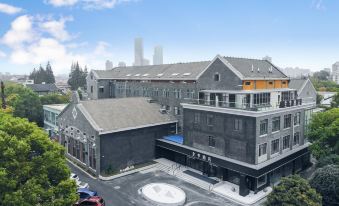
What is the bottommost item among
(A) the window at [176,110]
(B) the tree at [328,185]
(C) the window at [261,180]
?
(C) the window at [261,180]

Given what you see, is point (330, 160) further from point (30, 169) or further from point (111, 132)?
point (30, 169)

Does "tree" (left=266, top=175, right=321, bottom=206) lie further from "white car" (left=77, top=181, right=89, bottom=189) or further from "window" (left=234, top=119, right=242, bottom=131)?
"white car" (left=77, top=181, right=89, bottom=189)

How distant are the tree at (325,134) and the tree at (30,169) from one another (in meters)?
31.8

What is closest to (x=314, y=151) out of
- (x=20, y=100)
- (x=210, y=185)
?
(x=210, y=185)

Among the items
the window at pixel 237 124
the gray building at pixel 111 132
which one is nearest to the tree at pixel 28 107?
the gray building at pixel 111 132

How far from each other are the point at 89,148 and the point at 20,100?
1408 inches

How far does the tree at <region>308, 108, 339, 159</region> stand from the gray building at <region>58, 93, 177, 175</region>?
21.9 m

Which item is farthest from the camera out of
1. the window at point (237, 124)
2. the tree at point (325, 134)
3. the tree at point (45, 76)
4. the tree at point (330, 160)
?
the tree at point (45, 76)

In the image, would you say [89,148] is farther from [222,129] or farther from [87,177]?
[222,129]

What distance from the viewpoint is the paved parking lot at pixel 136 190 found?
3080 cm

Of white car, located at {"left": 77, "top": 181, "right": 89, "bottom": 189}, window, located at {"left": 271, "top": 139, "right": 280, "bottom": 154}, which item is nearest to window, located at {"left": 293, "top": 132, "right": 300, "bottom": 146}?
window, located at {"left": 271, "top": 139, "right": 280, "bottom": 154}

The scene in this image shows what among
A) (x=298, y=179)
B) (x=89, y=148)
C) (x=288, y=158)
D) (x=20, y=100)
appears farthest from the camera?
(x=20, y=100)

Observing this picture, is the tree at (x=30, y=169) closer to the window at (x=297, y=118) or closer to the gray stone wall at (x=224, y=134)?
the gray stone wall at (x=224, y=134)

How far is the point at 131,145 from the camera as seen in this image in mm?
41281
